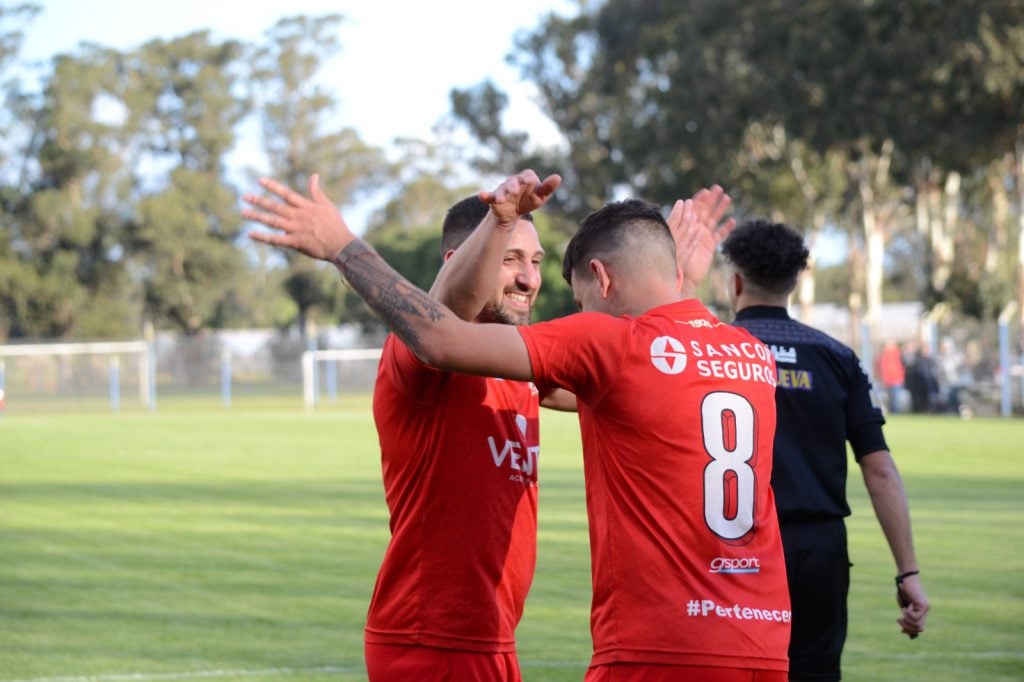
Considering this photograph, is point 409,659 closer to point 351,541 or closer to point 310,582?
point 310,582

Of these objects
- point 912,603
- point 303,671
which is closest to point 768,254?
point 912,603

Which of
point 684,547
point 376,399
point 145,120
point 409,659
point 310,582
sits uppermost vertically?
point 145,120

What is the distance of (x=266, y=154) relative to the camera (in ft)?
264

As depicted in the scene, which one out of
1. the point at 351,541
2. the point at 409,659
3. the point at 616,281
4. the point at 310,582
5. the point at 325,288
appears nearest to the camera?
the point at 616,281

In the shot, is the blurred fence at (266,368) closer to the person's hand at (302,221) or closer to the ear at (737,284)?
the ear at (737,284)

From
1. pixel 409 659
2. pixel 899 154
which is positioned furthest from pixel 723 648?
pixel 899 154

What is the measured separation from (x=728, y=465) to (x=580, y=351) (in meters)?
0.49

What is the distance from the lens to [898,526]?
5363 mm

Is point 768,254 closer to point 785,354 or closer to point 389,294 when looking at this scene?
point 785,354

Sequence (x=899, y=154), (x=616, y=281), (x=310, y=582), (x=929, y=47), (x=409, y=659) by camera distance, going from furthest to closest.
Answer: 1. (x=899, y=154)
2. (x=929, y=47)
3. (x=310, y=582)
4. (x=409, y=659)
5. (x=616, y=281)

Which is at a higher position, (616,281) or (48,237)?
(48,237)

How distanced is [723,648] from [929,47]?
38.4 meters

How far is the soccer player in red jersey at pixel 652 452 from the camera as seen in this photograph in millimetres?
3443

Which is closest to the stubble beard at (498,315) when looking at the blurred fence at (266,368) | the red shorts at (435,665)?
the red shorts at (435,665)
